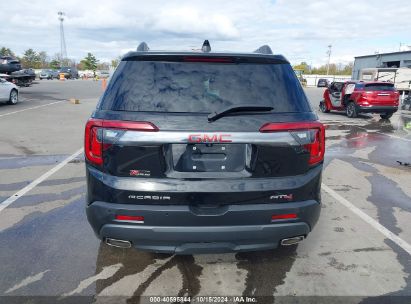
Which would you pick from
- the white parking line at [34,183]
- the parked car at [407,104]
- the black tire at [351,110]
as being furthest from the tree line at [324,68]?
the white parking line at [34,183]

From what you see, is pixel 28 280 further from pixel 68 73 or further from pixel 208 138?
pixel 68 73

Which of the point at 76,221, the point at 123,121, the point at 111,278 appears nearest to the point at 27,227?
the point at 76,221

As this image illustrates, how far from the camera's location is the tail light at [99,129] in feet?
8.74

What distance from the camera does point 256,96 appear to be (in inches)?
112

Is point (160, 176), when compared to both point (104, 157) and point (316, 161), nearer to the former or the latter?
point (104, 157)

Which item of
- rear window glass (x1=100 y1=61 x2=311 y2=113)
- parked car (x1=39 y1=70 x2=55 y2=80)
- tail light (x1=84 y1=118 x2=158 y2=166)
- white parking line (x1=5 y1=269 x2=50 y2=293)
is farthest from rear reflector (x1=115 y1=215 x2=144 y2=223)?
parked car (x1=39 y1=70 x2=55 y2=80)

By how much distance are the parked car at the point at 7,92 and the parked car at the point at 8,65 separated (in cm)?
942

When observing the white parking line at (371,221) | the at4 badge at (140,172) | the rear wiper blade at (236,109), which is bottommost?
the white parking line at (371,221)

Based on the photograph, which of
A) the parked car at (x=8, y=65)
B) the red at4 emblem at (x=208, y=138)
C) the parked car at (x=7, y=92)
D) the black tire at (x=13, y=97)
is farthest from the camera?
the parked car at (x=8, y=65)

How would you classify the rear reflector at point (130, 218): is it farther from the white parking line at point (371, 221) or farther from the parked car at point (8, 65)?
the parked car at point (8, 65)

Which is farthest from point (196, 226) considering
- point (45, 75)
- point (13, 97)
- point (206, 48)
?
point (45, 75)

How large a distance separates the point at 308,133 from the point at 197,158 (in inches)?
35.5

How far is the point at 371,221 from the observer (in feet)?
15.1

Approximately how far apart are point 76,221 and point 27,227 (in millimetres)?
536
